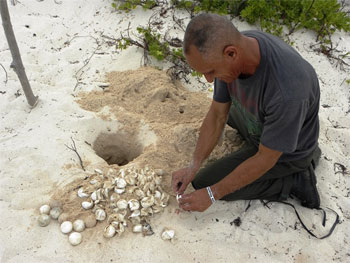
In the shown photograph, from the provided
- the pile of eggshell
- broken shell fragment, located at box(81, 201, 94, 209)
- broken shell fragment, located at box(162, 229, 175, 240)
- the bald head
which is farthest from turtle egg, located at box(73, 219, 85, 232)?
the bald head

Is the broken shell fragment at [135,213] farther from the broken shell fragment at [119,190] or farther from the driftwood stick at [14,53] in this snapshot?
the driftwood stick at [14,53]

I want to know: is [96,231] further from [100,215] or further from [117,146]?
[117,146]

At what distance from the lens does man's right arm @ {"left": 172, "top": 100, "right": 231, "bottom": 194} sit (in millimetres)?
Result: 2207

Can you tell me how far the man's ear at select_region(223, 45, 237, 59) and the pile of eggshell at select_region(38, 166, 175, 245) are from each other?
3.74 ft

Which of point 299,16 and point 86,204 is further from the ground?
point 299,16

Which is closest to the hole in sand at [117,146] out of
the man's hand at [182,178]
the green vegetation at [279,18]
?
the man's hand at [182,178]

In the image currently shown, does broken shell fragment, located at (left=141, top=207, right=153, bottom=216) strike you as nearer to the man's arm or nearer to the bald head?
the man's arm

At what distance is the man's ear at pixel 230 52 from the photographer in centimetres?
151

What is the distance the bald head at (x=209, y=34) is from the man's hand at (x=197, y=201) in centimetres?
95

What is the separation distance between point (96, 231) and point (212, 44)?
148cm

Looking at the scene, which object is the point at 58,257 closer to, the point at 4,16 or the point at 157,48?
the point at 4,16

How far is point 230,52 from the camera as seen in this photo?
152 centimetres

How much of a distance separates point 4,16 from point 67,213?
1.68 metres

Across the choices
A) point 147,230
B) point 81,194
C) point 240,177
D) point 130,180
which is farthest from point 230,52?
point 81,194
